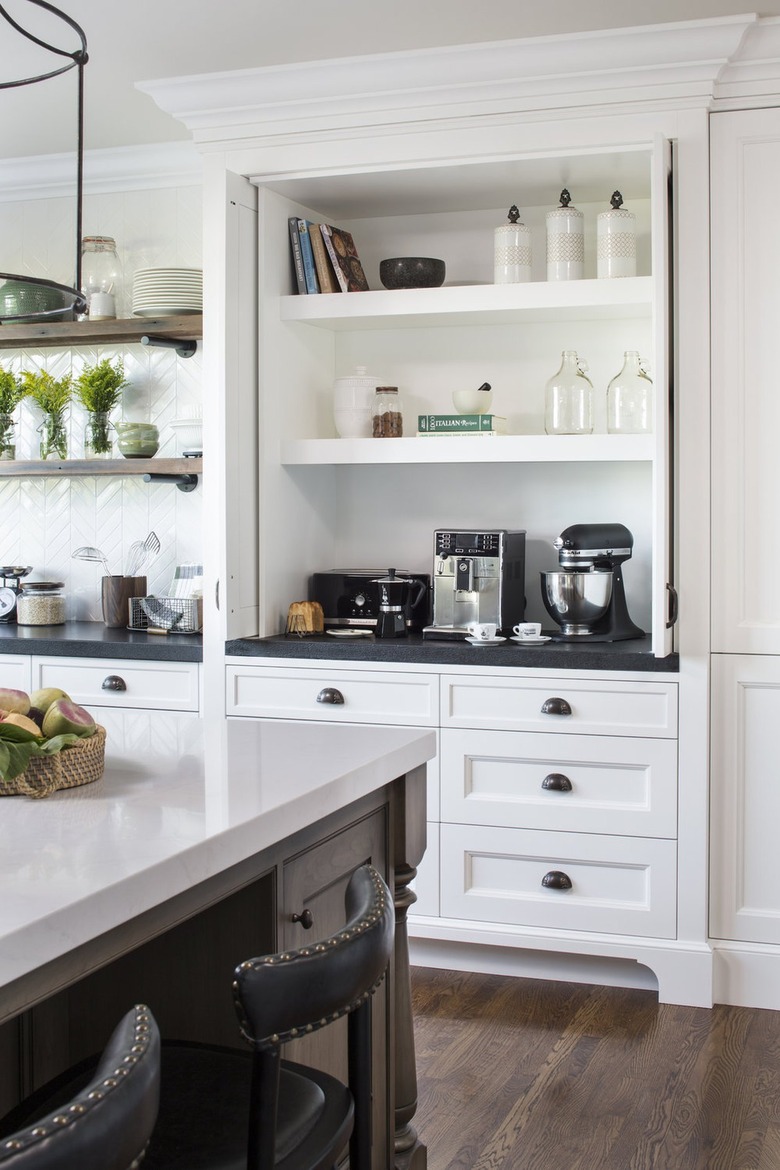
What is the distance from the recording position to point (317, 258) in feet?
12.0

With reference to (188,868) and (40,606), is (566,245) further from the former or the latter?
Answer: (188,868)

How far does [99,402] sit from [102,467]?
0.94 feet

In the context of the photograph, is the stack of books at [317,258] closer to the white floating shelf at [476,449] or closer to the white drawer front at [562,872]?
the white floating shelf at [476,449]

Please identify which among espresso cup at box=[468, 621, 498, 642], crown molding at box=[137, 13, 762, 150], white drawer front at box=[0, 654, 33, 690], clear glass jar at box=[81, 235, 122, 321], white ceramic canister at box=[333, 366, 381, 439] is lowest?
white drawer front at box=[0, 654, 33, 690]

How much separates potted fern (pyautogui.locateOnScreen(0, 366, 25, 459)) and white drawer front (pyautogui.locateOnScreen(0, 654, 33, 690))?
3.04 ft

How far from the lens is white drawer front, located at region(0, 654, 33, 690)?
3.76 metres

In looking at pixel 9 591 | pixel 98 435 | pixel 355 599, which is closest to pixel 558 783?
pixel 355 599

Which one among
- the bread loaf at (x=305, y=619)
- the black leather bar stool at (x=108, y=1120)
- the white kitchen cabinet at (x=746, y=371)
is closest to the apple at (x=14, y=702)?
the black leather bar stool at (x=108, y=1120)

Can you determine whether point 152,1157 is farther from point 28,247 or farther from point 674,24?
point 28,247

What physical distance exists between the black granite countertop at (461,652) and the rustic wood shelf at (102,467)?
786mm

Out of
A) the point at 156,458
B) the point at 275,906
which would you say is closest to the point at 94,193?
the point at 156,458

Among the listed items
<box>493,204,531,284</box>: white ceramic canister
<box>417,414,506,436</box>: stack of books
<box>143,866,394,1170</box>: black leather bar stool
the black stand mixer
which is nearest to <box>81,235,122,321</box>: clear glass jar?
<box>417,414,506,436</box>: stack of books

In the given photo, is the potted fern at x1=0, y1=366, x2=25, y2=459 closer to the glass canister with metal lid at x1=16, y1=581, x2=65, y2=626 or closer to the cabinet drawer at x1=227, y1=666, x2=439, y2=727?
the glass canister with metal lid at x1=16, y1=581, x2=65, y2=626

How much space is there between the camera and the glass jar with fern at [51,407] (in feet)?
14.2
